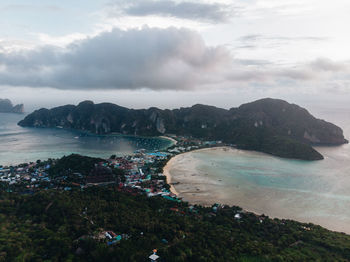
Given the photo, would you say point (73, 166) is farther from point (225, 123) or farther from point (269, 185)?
point (225, 123)

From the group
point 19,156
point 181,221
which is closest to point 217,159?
point 181,221

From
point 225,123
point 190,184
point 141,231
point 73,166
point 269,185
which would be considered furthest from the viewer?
point 225,123

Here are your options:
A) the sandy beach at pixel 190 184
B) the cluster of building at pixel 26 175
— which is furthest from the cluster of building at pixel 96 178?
the sandy beach at pixel 190 184

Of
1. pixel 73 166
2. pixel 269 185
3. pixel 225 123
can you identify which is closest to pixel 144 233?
pixel 73 166

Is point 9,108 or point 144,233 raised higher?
point 9,108

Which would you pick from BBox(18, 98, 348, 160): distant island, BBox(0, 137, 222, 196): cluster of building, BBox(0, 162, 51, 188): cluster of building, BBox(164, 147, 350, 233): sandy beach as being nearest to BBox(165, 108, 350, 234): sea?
BBox(164, 147, 350, 233): sandy beach

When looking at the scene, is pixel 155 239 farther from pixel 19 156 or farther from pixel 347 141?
pixel 347 141
